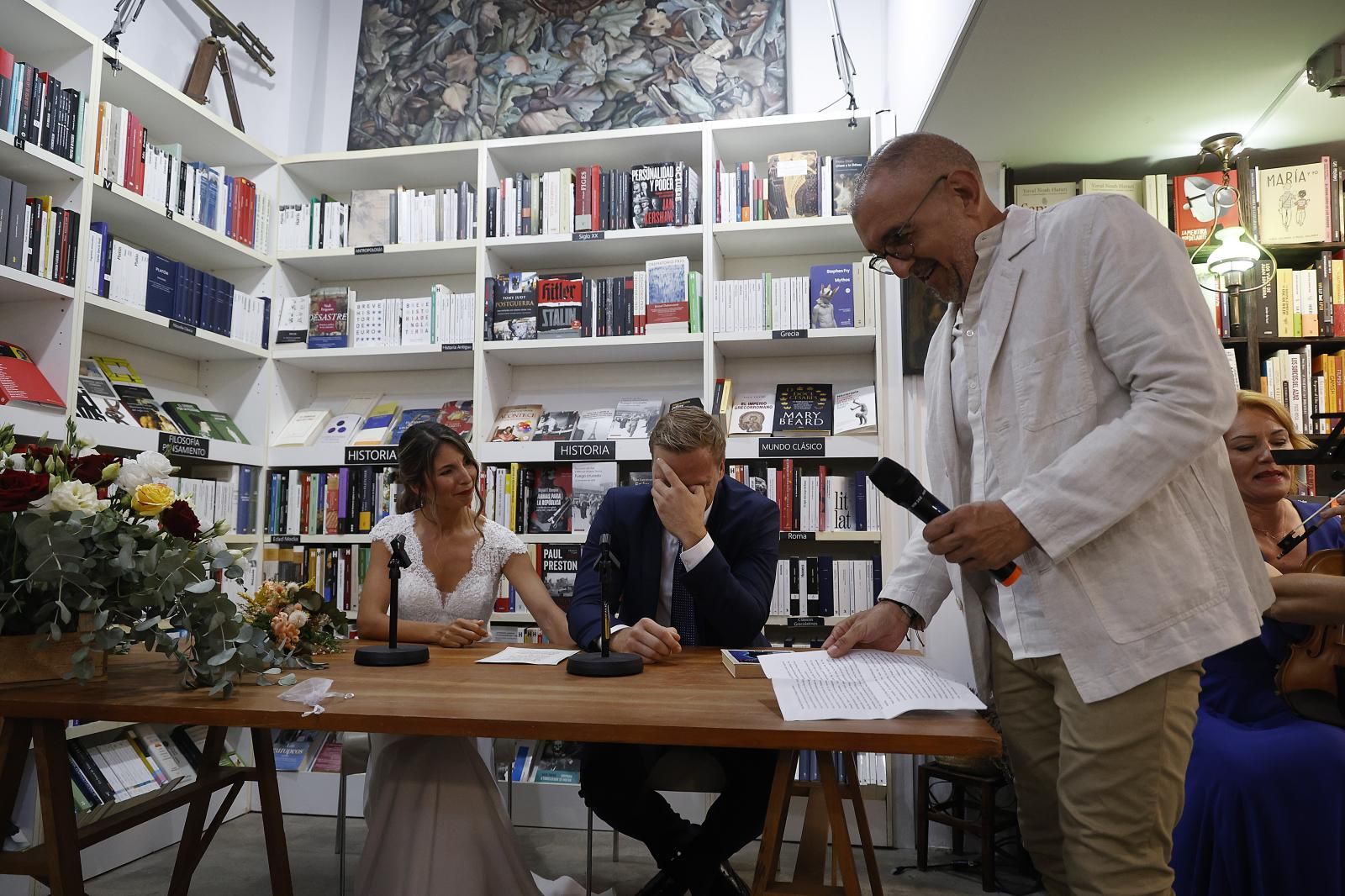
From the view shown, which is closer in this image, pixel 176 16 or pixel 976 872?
pixel 976 872

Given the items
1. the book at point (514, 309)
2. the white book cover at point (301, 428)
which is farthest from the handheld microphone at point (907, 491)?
the white book cover at point (301, 428)

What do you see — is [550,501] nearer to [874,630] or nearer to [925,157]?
[874,630]

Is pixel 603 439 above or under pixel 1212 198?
under

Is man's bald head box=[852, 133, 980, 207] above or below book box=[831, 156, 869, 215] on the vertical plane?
below

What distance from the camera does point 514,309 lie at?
11.5 feet

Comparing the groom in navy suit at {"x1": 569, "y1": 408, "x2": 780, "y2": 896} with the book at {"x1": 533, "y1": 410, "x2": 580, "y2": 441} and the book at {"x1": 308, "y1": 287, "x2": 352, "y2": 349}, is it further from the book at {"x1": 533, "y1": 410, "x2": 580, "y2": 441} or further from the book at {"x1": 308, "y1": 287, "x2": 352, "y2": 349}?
the book at {"x1": 308, "y1": 287, "x2": 352, "y2": 349}

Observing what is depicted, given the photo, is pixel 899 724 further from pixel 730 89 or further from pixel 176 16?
pixel 176 16

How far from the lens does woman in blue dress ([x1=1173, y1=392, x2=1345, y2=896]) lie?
176 centimetres

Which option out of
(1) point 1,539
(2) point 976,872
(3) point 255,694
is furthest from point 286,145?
(2) point 976,872

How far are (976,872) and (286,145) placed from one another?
430cm

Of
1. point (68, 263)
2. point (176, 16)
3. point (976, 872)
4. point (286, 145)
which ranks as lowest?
point (976, 872)

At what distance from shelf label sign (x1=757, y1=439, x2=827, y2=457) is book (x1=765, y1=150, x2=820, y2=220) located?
92cm

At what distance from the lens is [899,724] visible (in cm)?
113

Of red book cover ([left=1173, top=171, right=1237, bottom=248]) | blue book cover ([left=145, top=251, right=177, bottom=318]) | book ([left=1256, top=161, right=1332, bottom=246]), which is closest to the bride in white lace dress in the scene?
blue book cover ([left=145, top=251, right=177, bottom=318])
